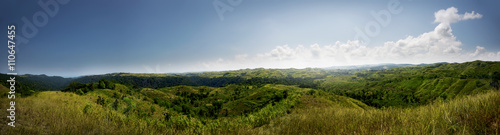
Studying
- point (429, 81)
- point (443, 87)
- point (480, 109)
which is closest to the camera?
point (480, 109)

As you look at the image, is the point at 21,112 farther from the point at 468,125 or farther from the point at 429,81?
the point at 429,81

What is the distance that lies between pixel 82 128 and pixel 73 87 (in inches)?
2521

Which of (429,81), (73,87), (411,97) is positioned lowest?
(411,97)

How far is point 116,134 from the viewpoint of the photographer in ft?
12.9

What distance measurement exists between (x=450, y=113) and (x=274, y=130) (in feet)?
13.2

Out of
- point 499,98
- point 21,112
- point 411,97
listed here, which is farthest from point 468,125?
point 411,97

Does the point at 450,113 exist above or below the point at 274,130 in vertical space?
above

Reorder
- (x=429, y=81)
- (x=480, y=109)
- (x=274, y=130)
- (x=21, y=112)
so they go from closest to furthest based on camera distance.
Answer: (x=480, y=109) < (x=274, y=130) < (x=21, y=112) < (x=429, y=81)

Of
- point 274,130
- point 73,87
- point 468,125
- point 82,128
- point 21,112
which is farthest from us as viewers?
point 73,87

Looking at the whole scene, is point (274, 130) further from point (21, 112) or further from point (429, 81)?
point (429, 81)

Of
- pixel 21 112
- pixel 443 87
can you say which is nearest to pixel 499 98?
pixel 21 112

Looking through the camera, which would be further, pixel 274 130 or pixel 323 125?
pixel 274 130

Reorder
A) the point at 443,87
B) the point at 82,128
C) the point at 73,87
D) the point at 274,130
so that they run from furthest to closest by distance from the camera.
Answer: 1. the point at 443,87
2. the point at 73,87
3. the point at 274,130
4. the point at 82,128

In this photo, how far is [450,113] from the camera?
3.85 metres
